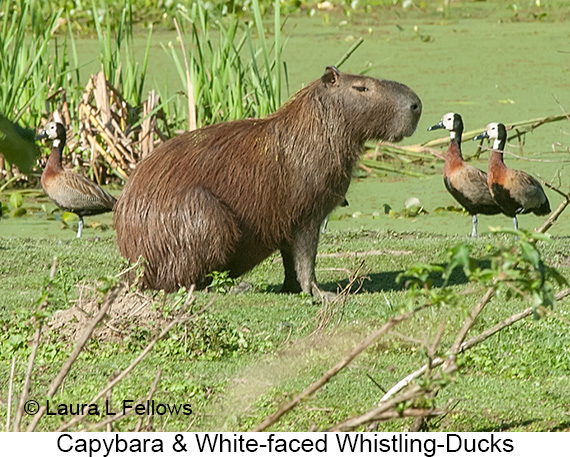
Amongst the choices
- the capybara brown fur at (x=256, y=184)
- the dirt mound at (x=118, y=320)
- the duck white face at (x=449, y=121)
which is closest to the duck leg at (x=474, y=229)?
the duck white face at (x=449, y=121)

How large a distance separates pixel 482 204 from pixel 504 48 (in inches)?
229

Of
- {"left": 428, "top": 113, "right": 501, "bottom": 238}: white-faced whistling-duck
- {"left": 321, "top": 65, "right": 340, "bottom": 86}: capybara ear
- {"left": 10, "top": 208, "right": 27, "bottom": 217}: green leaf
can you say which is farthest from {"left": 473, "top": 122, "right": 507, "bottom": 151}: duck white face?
{"left": 10, "top": 208, "right": 27, "bottom": 217}: green leaf

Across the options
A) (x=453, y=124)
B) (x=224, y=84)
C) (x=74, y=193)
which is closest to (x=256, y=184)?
(x=74, y=193)

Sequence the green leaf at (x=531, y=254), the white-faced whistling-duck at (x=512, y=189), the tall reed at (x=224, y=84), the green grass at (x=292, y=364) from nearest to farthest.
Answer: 1. the green leaf at (x=531, y=254)
2. the green grass at (x=292, y=364)
3. the white-faced whistling-duck at (x=512, y=189)
4. the tall reed at (x=224, y=84)

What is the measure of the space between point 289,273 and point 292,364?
1.54 m

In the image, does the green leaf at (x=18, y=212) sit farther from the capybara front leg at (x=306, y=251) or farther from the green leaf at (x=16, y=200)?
the capybara front leg at (x=306, y=251)

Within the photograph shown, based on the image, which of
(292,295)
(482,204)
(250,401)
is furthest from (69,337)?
(482,204)

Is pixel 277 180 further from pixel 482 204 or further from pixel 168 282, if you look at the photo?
pixel 482 204

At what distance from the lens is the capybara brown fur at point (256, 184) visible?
5.55m

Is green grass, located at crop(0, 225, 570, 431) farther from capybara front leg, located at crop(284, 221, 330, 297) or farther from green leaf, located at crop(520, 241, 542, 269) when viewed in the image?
green leaf, located at crop(520, 241, 542, 269)

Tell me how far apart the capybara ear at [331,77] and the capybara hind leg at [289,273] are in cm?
90

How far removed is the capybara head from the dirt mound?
175 cm

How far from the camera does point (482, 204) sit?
732 cm
